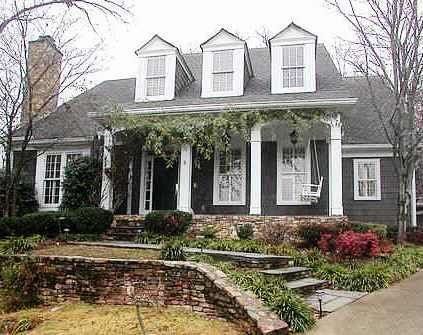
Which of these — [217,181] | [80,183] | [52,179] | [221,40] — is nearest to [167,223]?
[217,181]

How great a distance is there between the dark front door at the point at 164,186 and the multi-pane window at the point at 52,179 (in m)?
3.74

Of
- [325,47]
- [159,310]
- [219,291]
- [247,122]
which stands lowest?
[159,310]

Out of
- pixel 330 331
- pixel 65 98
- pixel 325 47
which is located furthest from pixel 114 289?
pixel 325 47

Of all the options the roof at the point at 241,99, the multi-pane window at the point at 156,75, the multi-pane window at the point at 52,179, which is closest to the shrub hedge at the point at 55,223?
the roof at the point at 241,99

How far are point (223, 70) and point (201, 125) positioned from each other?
2514 millimetres

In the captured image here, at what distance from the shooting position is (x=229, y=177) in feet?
45.9

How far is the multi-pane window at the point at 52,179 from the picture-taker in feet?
49.5

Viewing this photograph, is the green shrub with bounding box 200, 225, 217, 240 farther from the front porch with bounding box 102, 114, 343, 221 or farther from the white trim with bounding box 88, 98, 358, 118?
the white trim with bounding box 88, 98, 358, 118

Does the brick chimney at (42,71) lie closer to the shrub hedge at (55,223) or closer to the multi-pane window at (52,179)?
the multi-pane window at (52,179)

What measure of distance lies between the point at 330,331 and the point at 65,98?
12.1 meters

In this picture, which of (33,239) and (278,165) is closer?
(33,239)

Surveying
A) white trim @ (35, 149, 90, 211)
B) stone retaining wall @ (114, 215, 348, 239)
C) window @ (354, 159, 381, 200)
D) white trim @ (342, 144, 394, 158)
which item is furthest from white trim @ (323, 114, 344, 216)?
white trim @ (35, 149, 90, 211)

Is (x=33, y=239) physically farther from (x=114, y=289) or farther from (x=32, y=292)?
(x=114, y=289)

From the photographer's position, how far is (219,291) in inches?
232
